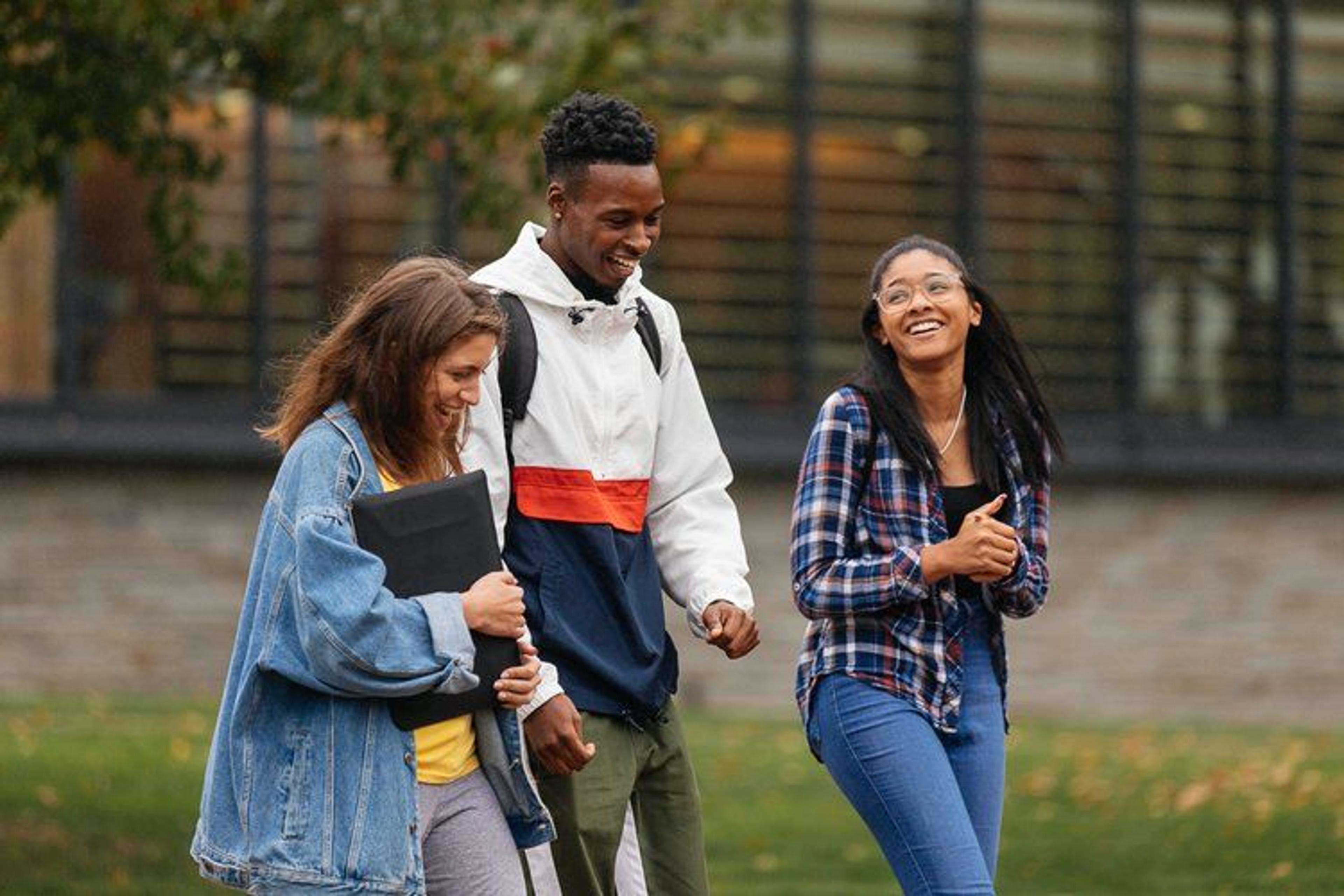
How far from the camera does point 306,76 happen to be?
9.78 metres

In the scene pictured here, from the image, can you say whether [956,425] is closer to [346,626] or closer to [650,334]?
[650,334]

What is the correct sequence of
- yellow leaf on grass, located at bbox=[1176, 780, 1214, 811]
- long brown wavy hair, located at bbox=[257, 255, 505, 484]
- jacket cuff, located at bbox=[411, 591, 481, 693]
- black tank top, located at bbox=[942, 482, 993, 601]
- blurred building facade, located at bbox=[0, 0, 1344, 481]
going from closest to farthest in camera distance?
jacket cuff, located at bbox=[411, 591, 481, 693], long brown wavy hair, located at bbox=[257, 255, 505, 484], black tank top, located at bbox=[942, 482, 993, 601], yellow leaf on grass, located at bbox=[1176, 780, 1214, 811], blurred building facade, located at bbox=[0, 0, 1344, 481]

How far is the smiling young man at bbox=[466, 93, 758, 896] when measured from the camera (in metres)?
5.20

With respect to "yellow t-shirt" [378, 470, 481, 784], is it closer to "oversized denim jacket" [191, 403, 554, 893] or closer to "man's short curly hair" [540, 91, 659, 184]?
"oversized denim jacket" [191, 403, 554, 893]

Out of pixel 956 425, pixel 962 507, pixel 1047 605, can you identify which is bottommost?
pixel 1047 605

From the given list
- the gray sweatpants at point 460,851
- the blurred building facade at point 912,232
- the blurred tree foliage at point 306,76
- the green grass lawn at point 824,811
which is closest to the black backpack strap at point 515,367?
the gray sweatpants at point 460,851

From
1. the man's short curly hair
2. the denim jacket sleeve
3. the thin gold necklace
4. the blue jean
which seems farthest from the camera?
the thin gold necklace

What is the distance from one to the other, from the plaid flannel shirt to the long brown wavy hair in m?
1.07

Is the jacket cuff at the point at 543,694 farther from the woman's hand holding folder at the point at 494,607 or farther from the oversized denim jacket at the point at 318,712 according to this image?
the oversized denim jacket at the point at 318,712

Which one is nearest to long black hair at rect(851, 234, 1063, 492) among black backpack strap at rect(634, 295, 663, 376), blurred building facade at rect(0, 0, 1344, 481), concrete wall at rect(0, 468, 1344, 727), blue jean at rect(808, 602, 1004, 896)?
blue jean at rect(808, 602, 1004, 896)

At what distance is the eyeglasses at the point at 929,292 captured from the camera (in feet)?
18.9

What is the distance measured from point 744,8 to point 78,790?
14.3 feet

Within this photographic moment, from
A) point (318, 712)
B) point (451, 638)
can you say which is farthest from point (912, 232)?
point (318, 712)

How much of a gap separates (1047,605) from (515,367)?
13.5 m
